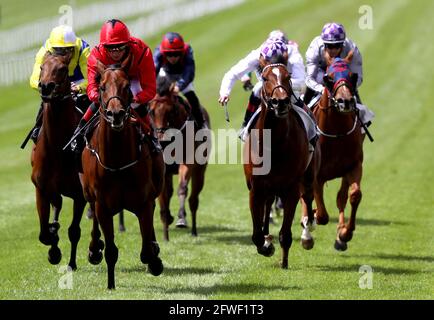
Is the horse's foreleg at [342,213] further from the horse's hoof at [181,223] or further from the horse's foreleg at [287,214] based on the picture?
the horse's hoof at [181,223]

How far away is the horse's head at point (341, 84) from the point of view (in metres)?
12.9

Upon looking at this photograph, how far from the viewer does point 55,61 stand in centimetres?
1154

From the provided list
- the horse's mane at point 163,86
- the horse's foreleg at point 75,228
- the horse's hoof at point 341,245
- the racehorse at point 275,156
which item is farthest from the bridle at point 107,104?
the horse's mane at point 163,86

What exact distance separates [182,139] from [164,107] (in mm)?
717

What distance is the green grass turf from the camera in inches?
444

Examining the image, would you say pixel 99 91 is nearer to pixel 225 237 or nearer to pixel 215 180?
pixel 225 237

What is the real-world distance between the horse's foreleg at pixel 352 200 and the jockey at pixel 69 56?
3.70 m

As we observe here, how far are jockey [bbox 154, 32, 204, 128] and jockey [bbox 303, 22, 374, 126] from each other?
2291 mm

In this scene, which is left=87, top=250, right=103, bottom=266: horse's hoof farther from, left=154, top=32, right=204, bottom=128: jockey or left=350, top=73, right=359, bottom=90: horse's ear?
left=154, top=32, right=204, bottom=128: jockey

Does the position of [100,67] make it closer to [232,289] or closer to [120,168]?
[120,168]

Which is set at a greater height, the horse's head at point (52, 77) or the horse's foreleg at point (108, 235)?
the horse's head at point (52, 77)

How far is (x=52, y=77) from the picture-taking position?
11477mm

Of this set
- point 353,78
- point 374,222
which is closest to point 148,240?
point 353,78
